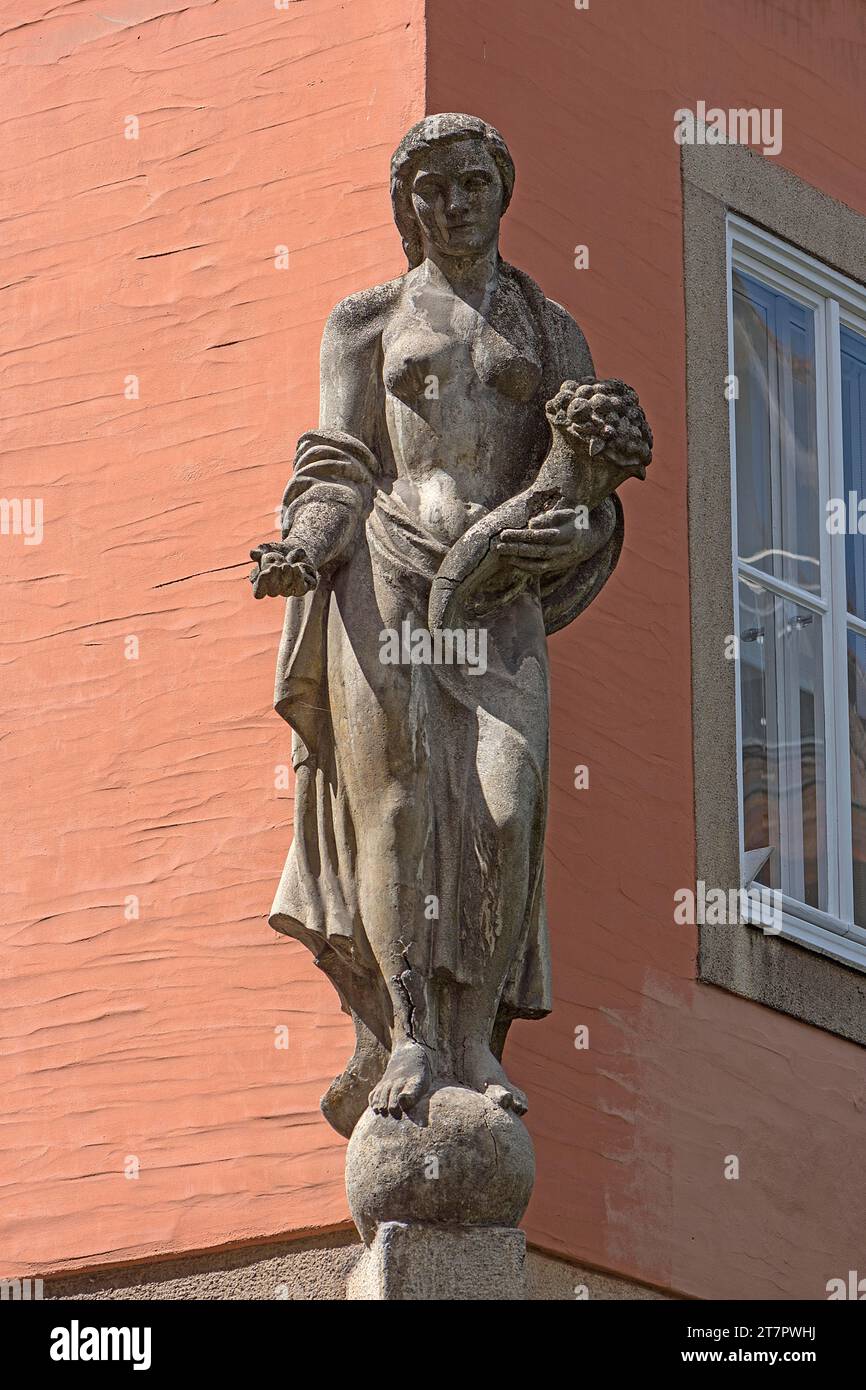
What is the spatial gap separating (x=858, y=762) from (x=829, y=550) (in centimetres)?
69

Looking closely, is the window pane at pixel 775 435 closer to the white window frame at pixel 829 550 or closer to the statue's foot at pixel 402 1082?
the white window frame at pixel 829 550

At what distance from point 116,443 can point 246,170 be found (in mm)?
922

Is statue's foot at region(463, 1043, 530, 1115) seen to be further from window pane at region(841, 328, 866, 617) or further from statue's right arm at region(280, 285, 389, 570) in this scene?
window pane at region(841, 328, 866, 617)

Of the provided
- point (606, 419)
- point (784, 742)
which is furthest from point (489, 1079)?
point (784, 742)

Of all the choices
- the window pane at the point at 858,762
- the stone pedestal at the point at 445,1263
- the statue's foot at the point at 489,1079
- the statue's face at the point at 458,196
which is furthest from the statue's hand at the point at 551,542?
the window pane at the point at 858,762

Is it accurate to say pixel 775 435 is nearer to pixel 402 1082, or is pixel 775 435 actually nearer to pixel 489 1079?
pixel 489 1079

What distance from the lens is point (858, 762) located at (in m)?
12.2

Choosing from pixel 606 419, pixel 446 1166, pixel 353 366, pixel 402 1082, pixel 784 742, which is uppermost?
pixel 353 366

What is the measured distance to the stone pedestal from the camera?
8602 millimetres

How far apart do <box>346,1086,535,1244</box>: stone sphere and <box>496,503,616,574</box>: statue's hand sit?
1316 mm

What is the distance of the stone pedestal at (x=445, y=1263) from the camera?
8.60 m

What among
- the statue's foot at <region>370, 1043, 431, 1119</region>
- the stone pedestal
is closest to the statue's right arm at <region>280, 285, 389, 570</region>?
the statue's foot at <region>370, 1043, 431, 1119</region>

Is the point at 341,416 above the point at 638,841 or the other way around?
above

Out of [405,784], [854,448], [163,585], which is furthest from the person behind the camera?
[854,448]
